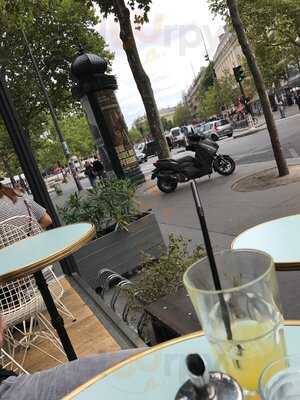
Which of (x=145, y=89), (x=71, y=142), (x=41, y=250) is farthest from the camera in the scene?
(x=71, y=142)

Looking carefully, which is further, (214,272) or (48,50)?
(48,50)

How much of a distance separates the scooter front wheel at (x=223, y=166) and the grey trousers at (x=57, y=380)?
11.2 meters

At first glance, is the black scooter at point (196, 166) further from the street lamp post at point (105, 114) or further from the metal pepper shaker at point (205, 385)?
the metal pepper shaker at point (205, 385)

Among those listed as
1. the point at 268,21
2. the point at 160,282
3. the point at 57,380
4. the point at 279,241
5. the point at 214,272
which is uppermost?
the point at 268,21

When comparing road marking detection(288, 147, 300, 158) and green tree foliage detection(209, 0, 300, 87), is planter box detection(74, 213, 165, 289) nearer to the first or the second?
road marking detection(288, 147, 300, 158)

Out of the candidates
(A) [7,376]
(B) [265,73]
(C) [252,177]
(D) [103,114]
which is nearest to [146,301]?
(A) [7,376]

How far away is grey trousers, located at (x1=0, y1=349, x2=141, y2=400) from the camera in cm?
160

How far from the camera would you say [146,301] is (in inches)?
154

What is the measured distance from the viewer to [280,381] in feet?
2.70

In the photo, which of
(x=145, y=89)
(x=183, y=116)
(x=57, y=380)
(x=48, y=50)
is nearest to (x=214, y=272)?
(x=57, y=380)

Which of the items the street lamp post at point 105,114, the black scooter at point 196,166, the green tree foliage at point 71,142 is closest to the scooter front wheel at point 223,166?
the black scooter at point 196,166

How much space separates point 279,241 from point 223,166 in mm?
10937

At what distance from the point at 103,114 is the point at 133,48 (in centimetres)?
523

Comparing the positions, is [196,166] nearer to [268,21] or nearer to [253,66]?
[253,66]
